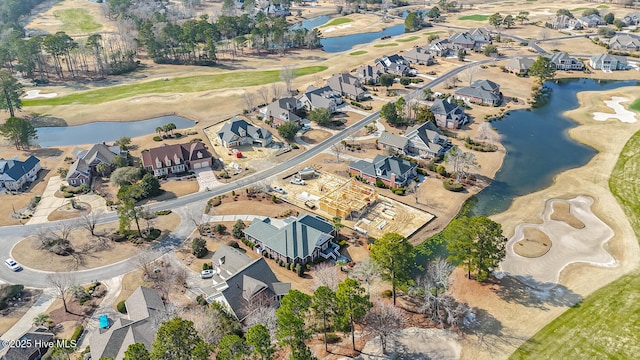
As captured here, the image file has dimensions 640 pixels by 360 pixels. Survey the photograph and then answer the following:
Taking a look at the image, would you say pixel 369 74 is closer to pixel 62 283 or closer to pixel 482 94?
pixel 482 94

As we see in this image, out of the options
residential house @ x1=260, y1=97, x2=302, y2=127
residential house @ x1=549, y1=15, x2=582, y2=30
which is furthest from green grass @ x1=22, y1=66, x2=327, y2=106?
residential house @ x1=549, y1=15, x2=582, y2=30

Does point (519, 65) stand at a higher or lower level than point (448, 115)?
higher

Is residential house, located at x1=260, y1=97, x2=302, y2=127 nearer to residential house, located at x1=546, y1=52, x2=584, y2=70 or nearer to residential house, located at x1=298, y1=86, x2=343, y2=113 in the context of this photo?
residential house, located at x1=298, y1=86, x2=343, y2=113

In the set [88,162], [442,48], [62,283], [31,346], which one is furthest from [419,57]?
[31,346]

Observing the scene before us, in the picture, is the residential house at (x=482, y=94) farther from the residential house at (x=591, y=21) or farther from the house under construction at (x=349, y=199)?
the residential house at (x=591, y=21)

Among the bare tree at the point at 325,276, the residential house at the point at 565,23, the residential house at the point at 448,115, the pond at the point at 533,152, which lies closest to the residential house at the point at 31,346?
the bare tree at the point at 325,276

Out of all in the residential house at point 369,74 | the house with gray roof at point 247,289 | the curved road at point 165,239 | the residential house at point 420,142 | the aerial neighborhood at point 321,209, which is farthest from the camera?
the residential house at point 369,74
